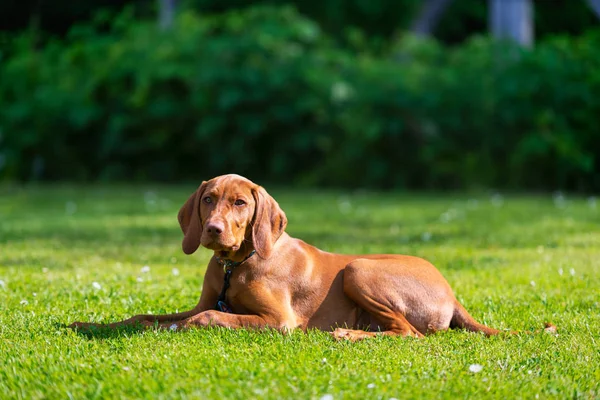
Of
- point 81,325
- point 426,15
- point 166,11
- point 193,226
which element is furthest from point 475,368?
point 426,15

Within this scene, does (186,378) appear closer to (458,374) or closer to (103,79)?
(458,374)

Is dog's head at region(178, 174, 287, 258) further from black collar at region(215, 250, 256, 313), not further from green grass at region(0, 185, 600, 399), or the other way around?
green grass at region(0, 185, 600, 399)

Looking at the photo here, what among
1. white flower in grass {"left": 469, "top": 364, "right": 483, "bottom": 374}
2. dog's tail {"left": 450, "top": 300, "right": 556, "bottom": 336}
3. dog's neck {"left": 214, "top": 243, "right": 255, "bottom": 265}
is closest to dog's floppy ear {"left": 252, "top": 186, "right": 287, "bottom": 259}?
dog's neck {"left": 214, "top": 243, "right": 255, "bottom": 265}

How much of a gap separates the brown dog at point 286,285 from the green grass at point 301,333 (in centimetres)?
19

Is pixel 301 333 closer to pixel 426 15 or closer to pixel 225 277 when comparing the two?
pixel 225 277

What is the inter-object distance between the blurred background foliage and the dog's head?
11.4m

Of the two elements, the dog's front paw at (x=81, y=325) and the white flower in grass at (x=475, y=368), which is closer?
the white flower in grass at (x=475, y=368)

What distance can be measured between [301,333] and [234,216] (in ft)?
2.46

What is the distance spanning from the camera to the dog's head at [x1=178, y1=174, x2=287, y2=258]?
15.0 feet

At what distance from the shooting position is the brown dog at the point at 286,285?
4.64 meters

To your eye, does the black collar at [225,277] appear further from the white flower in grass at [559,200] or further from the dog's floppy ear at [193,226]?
the white flower in grass at [559,200]

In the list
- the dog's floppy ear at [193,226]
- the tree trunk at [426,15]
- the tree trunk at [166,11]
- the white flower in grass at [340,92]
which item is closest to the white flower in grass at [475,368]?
the dog's floppy ear at [193,226]

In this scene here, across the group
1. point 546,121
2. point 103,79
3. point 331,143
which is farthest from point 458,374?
point 103,79

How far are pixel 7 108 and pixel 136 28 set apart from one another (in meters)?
3.50
